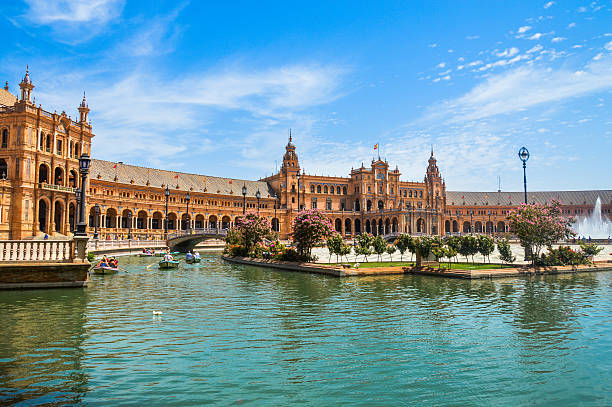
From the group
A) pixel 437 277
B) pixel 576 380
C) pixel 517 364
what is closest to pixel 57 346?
pixel 517 364

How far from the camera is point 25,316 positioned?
1559 cm

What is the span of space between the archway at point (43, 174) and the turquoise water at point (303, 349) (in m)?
40.0

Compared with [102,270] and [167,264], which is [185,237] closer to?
[167,264]

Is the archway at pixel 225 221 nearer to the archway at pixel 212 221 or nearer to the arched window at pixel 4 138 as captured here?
the archway at pixel 212 221

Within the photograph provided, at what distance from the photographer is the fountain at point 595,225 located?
11388cm

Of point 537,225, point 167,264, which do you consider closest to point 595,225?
point 537,225

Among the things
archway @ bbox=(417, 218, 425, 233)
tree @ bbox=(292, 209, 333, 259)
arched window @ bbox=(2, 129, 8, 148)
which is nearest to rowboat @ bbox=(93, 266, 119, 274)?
tree @ bbox=(292, 209, 333, 259)

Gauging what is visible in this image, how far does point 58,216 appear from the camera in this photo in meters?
57.0

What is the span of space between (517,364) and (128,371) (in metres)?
9.47

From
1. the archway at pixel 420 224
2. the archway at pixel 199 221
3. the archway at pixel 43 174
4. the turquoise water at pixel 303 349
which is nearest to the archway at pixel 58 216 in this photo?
the archway at pixel 43 174

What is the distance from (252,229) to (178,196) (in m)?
48.7

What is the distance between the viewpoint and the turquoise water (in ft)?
29.2

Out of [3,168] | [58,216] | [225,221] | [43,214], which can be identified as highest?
[3,168]

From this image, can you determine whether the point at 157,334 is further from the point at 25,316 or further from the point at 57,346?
the point at 25,316
